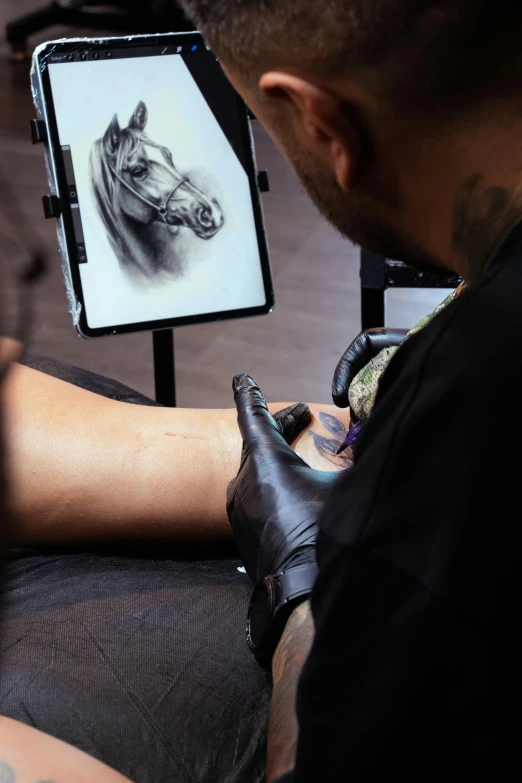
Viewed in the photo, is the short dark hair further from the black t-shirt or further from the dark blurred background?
the dark blurred background

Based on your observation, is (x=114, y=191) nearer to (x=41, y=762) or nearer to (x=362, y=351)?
(x=362, y=351)

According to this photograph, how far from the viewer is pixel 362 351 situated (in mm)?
1428

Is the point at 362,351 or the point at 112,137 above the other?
the point at 112,137

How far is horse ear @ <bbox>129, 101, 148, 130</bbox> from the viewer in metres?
1.57

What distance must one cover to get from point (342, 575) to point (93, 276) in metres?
1.13

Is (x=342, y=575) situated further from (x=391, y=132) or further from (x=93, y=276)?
(x=93, y=276)

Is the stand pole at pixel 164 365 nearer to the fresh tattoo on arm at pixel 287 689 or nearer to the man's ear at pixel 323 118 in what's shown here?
the fresh tattoo on arm at pixel 287 689

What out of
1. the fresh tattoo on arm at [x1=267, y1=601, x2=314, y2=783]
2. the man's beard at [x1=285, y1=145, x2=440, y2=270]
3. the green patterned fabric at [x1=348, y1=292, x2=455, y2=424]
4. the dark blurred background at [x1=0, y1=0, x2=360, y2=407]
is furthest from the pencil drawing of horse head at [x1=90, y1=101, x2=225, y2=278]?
the man's beard at [x1=285, y1=145, x2=440, y2=270]

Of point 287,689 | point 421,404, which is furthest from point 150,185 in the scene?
point 421,404

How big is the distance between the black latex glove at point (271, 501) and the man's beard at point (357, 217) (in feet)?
1.52

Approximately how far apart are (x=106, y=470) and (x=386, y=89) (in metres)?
0.78

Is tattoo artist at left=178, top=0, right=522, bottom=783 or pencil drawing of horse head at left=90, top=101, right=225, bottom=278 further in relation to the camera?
pencil drawing of horse head at left=90, top=101, right=225, bottom=278

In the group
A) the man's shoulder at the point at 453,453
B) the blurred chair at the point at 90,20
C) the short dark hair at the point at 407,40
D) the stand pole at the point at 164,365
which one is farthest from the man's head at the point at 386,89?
the blurred chair at the point at 90,20

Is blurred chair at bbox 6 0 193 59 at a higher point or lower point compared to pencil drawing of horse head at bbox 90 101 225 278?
higher
